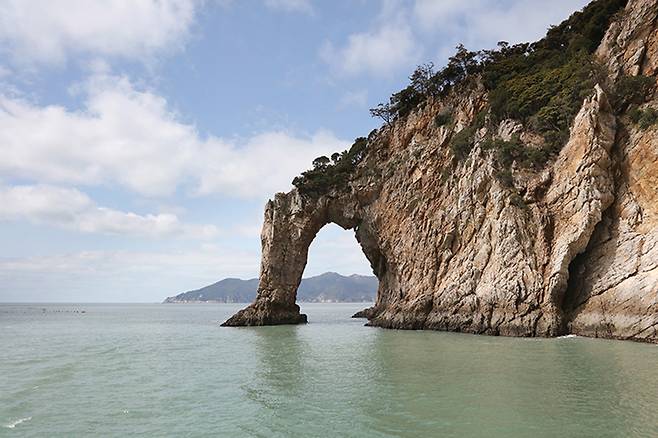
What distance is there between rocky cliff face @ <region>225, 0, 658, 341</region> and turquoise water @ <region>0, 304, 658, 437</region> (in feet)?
13.7

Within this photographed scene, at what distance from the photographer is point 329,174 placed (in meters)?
50.8

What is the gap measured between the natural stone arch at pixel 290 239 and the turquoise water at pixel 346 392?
23.2 metres

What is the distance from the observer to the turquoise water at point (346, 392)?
11609 mm

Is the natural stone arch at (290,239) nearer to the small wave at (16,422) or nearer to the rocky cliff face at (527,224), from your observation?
the rocky cliff face at (527,224)

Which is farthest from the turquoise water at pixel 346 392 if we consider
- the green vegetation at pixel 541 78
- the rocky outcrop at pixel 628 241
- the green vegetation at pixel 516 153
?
the green vegetation at pixel 541 78

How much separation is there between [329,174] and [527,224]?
2343cm

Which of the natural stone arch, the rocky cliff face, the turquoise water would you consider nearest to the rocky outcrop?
the rocky cliff face

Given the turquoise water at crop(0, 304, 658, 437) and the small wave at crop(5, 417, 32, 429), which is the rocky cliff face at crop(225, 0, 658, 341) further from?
the small wave at crop(5, 417, 32, 429)

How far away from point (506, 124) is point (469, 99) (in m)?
6.12

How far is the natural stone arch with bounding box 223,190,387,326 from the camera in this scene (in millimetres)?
49812

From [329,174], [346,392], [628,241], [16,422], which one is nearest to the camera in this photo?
[16,422]

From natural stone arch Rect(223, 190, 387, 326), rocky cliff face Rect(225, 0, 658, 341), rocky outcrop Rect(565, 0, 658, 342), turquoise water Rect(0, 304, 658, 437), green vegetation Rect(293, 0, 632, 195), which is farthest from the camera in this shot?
natural stone arch Rect(223, 190, 387, 326)

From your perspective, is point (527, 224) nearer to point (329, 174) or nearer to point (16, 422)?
point (329, 174)

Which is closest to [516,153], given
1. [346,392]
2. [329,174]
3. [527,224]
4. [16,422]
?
[527,224]
